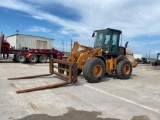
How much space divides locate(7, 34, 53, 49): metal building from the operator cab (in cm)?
1838

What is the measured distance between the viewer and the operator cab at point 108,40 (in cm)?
1000

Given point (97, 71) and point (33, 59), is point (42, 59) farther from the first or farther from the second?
point (97, 71)

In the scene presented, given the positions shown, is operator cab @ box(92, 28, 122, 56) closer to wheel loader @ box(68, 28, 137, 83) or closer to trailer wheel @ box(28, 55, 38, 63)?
wheel loader @ box(68, 28, 137, 83)

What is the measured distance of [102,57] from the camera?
9.59 m

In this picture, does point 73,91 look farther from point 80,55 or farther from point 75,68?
point 80,55

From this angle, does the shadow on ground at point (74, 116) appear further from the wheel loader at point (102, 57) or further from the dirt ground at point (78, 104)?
the wheel loader at point (102, 57)

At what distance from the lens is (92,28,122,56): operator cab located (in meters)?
10.0

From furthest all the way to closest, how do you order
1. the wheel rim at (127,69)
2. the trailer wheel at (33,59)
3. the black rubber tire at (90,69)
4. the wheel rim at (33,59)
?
the wheel rim at (33,59), the trailer wheel at (33,59), the wheel rim at (127,69), the black rubber tire at (90,69)

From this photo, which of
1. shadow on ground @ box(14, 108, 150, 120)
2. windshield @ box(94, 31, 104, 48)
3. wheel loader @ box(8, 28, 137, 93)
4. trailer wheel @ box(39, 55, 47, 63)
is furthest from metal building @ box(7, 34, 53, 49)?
shadow on ground @ box(14, 108, 150, 120)

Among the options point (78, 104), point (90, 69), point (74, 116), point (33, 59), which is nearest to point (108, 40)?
point (90, 69)

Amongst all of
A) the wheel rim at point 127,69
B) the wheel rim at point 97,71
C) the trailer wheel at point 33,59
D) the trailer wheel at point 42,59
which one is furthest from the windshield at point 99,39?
the trailer wheel at point 42,59

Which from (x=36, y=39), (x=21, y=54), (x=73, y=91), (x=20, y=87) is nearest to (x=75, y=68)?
(x=73, y=91)

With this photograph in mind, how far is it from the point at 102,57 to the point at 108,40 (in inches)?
41.8

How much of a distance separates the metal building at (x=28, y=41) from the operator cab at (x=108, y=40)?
724 inches
